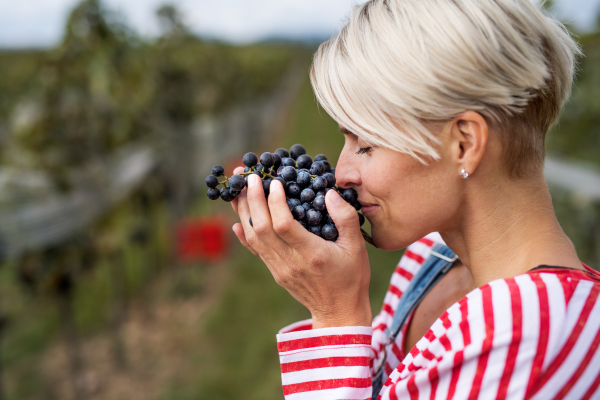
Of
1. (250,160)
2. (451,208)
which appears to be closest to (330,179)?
(250,160)

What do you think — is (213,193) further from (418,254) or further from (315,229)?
(418,254)

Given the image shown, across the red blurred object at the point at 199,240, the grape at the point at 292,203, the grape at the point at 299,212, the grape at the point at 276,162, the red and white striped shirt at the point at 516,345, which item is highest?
the red blurred object at the point at 199,240

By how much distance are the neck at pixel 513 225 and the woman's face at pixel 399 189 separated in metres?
0.07

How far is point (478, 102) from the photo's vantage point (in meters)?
1.02

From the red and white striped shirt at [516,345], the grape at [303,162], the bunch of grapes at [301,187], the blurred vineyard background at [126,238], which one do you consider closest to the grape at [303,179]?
the bunch of grapes at [301,187]

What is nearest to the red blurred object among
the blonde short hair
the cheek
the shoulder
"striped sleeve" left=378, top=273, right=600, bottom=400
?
the shoulder

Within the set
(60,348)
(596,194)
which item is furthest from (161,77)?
(596,194)

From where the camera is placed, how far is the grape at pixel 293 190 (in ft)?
4.17

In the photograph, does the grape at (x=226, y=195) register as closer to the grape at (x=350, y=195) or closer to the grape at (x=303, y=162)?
the grape at (x=303, y=162)

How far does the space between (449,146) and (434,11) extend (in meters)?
0.32

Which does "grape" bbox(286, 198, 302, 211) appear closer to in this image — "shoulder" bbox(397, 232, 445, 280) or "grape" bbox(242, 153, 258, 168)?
"grape" bbox(242, 153, 258, 168)

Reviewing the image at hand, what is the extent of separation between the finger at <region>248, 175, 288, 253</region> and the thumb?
16cm

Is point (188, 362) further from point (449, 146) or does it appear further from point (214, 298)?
point (449, 146)

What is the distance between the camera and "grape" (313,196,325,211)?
4.08ft
